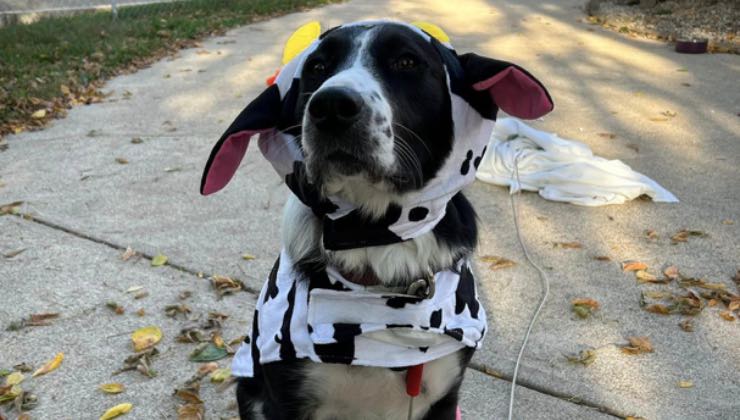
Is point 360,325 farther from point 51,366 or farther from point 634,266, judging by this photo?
point 634,266

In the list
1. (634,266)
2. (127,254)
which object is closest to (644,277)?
(634,266)

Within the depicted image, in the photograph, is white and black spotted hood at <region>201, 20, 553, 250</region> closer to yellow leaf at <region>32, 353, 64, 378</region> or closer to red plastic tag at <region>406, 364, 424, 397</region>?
red plastic tag at <region>406, 364, 424, 397</region>

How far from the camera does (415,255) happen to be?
214 cm

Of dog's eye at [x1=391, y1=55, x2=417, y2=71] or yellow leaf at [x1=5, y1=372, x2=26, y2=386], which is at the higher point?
dog's eye at [x1=391, y1=55, x2=417, y2=71]

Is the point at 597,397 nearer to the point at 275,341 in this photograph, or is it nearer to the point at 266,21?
the point at 275,341

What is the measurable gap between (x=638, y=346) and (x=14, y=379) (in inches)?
104

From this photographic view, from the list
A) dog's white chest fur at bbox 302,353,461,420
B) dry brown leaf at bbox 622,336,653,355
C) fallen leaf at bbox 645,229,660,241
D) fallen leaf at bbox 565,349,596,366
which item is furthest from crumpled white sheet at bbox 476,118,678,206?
dog's white chest fur at bbox 302,353,461,420

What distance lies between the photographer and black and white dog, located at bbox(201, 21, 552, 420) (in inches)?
77.8

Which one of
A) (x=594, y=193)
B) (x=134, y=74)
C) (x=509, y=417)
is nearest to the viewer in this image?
(x=509, y=417)

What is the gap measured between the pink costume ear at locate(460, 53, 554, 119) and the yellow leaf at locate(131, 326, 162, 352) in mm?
1978

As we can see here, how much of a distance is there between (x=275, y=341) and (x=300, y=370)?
11cm

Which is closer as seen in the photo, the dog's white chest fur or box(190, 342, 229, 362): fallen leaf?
the dog's white chest fur

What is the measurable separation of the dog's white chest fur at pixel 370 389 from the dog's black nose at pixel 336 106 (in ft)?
2.44

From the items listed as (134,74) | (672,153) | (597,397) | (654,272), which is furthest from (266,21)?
(597,397)
